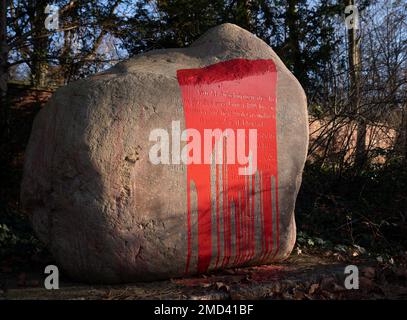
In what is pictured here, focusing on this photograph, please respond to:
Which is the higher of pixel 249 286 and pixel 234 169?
pixel 234 169

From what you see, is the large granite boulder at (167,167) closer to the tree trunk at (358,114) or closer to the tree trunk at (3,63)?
the tree trunk at (3,63)

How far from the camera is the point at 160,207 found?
351 cm

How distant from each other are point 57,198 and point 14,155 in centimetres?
331

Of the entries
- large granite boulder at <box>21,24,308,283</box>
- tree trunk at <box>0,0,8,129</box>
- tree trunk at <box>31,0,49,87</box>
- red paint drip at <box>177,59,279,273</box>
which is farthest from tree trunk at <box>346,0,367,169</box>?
tree trunk at <box>0,0,8,129</box>

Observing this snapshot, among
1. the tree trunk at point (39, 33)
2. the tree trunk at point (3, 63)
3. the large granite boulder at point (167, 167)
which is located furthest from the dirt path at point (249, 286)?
the tree trunk at point (39, 33)

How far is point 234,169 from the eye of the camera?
3.87 meters

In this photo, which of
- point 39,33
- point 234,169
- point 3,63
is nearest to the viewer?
point 234,169

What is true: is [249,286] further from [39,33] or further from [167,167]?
[39,33]

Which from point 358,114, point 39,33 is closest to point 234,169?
point 358,114

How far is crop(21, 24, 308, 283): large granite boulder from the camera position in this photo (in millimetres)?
3391

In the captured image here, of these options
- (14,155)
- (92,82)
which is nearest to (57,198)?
(92,82)

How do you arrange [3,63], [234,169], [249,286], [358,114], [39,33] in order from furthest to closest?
[358,114] → [39,33] → [3,63] → [234,169] → [249,286]

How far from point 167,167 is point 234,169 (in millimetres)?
610
